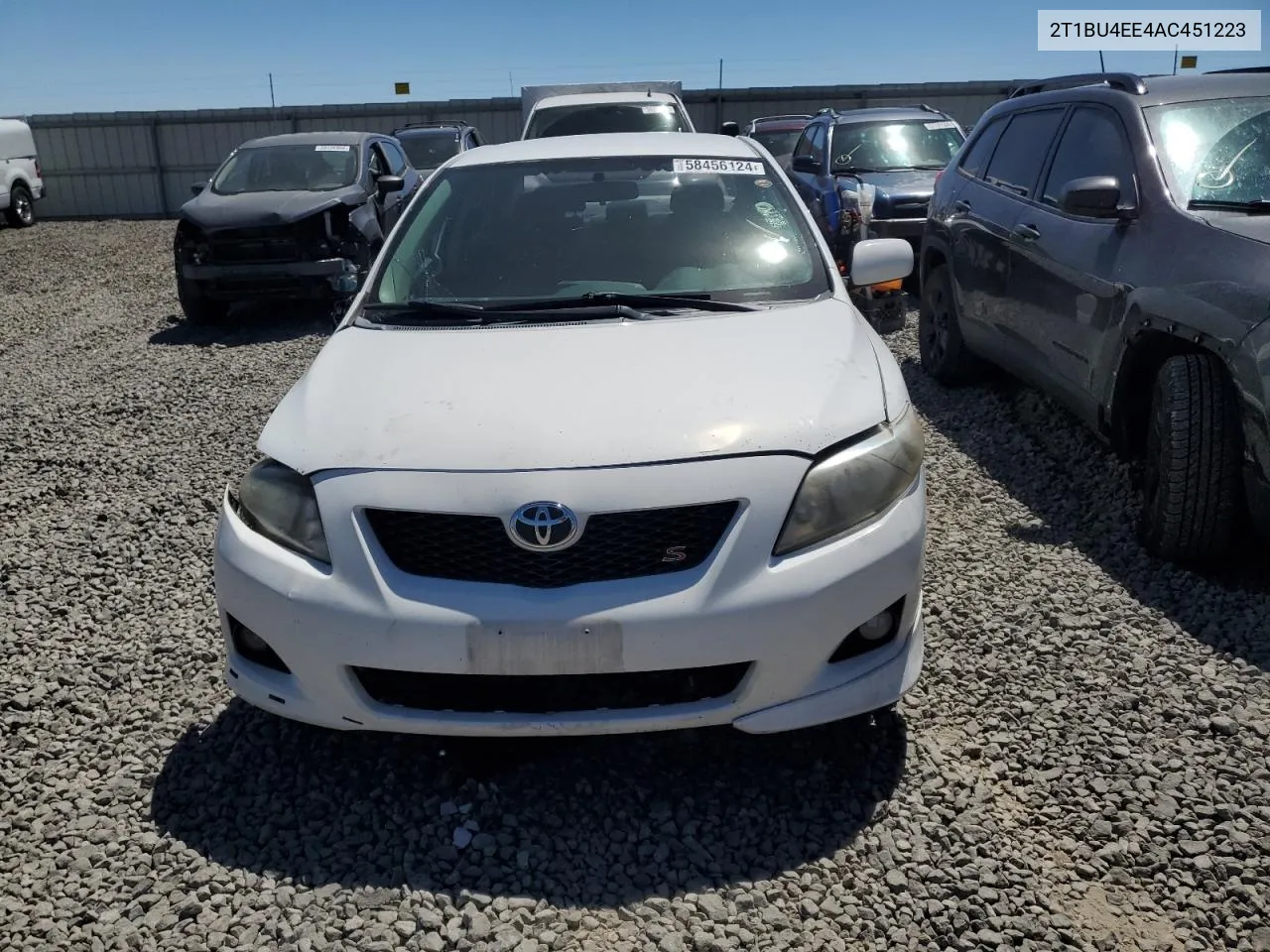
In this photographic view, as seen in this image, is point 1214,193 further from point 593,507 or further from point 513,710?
point 513,710

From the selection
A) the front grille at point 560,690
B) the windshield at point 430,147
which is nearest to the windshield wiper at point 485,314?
the front grille at point 560,690

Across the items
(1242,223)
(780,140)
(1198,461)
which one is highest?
(780,140)

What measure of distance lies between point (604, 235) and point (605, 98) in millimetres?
10358

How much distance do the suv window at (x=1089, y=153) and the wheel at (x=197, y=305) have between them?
291 inches

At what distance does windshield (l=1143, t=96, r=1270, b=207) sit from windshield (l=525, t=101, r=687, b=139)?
889 centimetres

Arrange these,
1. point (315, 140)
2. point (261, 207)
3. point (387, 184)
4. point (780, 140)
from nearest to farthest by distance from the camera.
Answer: point (261, 207)
point (387, 184)
point (315, 140)
point (780, 140)

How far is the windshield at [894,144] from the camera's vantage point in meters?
11.3

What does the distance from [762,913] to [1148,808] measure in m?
1.07

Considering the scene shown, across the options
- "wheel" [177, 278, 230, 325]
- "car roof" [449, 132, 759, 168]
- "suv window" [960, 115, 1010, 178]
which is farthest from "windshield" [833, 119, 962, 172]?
"car roof" [449, 132, 759, 168]

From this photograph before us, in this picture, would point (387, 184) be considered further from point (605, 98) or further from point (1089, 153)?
point (1089, 153)

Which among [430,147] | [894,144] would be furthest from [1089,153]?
[430,147]

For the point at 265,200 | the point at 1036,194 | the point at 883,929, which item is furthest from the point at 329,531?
the point at 265,200

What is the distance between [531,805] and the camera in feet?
9.31

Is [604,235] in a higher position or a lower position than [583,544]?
higher
